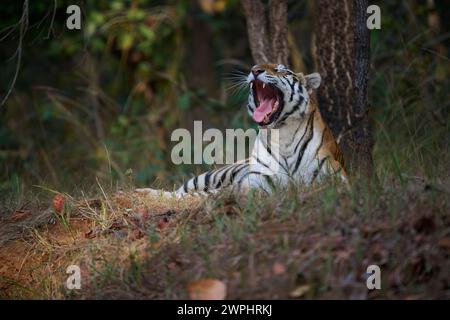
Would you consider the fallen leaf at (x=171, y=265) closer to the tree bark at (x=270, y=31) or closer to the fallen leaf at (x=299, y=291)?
the fallen leaf at (x=299, y=291)

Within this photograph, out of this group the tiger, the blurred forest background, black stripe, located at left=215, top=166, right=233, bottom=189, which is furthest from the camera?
the blurred forest background

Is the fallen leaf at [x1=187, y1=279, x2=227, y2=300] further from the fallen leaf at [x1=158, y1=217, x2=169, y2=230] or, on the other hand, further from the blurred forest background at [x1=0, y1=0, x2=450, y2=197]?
the blurred forest background at [x1=0, y1=0, x2=450, y2=197]

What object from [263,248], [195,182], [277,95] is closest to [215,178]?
[195,182]

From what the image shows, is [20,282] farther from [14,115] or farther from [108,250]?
[14,115]

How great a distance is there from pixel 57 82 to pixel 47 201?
693 centimetres

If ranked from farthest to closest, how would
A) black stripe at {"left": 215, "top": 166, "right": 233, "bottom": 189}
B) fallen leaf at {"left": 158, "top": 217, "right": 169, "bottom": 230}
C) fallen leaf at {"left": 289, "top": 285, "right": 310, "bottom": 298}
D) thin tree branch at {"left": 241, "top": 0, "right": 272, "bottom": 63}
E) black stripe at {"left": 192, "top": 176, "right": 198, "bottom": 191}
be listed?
thin tree branch at {"left": 241, "top": 0, "right": 272, "bottom": 63} → black stripe at {"left": 215, "top": 166, "right": 233, "bottom": 189} → black stripe at {"left": 192, "top": 176, "right": 198, "bottom": 191} → fallen leaf at {"left": 158, "top": 217, "right": 169, "bottom": 230} → fallen leaf at {"left": 289, "top": 285, "right": 310, "bottom": 298}

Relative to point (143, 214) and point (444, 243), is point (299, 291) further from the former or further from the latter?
point (143, 214)

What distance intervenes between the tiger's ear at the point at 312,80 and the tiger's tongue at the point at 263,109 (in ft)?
1.13

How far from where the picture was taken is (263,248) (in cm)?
395

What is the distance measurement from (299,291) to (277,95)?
8.10ft

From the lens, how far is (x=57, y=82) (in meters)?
12.2

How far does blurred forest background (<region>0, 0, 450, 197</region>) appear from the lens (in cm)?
736

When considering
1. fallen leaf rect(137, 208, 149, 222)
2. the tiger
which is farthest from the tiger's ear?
fallen leaf rect(137, 208, 149, 222)

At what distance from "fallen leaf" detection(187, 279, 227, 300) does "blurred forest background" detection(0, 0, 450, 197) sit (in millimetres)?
2282
